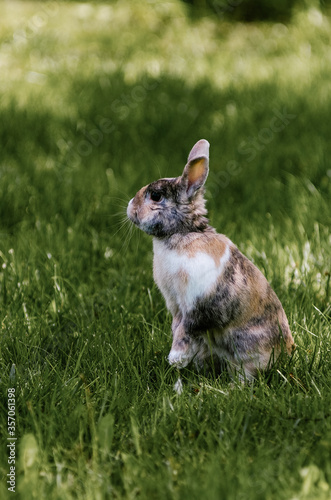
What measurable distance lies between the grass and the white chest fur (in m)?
0.35

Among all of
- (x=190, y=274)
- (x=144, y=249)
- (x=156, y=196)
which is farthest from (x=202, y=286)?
(x=144, y=249)

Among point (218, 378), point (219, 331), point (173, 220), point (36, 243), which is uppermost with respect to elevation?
point (173, 220)

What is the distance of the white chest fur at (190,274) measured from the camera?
8.29 ft

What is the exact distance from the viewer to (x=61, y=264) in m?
3.73

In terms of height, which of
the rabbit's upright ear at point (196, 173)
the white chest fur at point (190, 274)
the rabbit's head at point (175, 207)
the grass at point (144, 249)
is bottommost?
the grass at point (144, 249)

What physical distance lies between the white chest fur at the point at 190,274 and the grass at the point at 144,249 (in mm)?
355

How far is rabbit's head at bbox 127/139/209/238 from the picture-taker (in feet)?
8.62

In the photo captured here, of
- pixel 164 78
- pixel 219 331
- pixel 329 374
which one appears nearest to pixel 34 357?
pixel 219 331

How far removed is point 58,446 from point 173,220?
969 mm

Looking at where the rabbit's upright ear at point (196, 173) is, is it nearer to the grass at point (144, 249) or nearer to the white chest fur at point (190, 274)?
the white chest fur at point (190, 274)

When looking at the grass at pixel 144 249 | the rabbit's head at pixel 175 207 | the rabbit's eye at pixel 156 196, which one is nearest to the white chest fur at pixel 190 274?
the rabbit's head at pixel 175 207

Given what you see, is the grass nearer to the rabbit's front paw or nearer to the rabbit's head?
the rabbit's front paw

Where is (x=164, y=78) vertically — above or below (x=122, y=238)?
above

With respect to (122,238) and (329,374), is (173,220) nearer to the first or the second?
(329,374)
